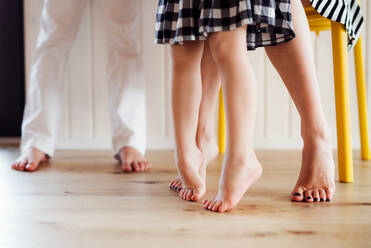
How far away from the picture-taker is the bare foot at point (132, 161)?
1267mm

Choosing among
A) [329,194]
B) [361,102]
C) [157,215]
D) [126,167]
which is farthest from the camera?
[361,102]

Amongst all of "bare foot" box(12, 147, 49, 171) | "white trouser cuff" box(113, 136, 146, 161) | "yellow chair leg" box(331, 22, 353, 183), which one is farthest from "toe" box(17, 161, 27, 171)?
"yellow chair leg" box(331, 22, 353, 183)

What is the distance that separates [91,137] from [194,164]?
0.78 m

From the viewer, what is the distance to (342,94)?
3.51ft

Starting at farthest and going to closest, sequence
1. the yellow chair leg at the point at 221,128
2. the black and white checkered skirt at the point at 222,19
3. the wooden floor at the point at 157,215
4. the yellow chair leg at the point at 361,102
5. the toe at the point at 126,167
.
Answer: the yellow chair leg at the point at 221,128
the yellow chair leg at the point at 361,102
the toe at the point at 126,167
the black and white checkered skirt at the point at 222,19
the wooden floor at the point at 157,215

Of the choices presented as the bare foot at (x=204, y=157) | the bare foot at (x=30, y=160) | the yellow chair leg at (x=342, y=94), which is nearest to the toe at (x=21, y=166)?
the bare foot at (x=30, y=160)

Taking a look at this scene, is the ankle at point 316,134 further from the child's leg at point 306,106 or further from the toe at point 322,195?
the toe at point 322,195

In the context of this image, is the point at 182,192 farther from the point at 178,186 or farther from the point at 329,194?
the point at 329,194

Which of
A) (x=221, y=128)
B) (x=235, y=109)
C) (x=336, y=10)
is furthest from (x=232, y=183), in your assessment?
(x=221, y=128)

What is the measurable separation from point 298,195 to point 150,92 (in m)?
0.86

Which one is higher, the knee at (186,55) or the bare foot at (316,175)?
the knee at (186,55)

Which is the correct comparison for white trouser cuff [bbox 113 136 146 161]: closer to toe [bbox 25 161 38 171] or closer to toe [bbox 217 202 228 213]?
toe [bbox 25 161 38 171]

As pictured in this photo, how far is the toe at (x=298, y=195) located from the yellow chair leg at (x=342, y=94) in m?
0.22

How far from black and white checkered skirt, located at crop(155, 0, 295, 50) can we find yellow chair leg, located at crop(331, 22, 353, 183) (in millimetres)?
220
